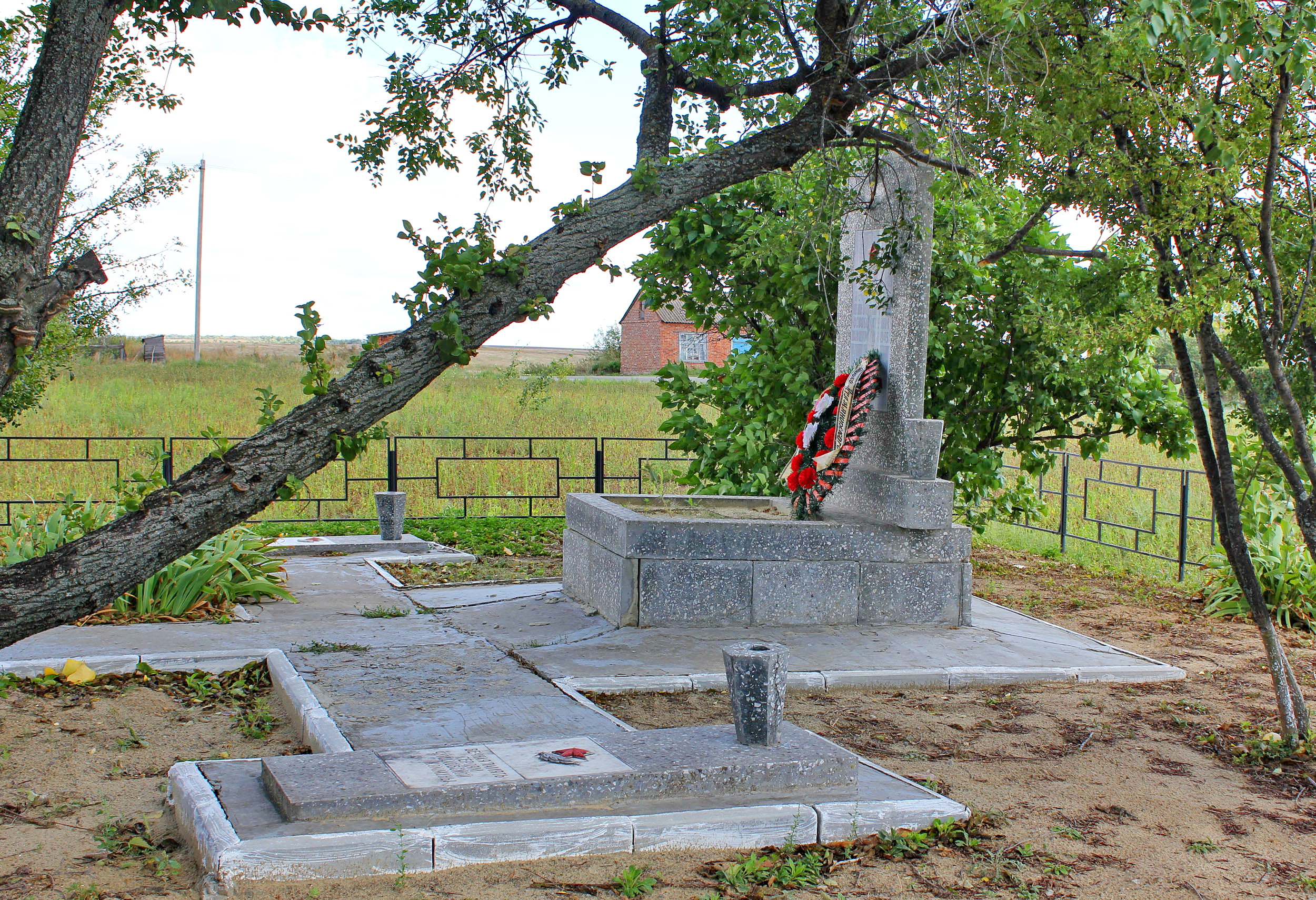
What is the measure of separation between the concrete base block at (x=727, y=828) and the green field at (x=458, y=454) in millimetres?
7311

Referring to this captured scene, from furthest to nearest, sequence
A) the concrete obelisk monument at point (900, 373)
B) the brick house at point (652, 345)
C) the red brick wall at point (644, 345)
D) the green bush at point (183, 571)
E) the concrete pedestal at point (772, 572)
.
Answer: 1. the red brick wall at point (644, 345)
2. the brick house at point (652, 345)
3. the green bush at point (183, 571)
4. the concrete obelisk monument at point (900, 373)
5. the concrete pedestal at point (772, 572)

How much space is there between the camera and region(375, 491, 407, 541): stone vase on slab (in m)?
11.1

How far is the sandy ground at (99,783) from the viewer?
360 centimetres

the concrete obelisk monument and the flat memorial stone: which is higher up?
the concrete obelisk monument

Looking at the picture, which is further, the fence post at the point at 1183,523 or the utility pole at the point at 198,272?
the utility pole at the point at 198,272

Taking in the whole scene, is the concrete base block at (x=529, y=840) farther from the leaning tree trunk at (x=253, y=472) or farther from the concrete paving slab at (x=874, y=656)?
the concrete paving slab at (x=874, y=656)

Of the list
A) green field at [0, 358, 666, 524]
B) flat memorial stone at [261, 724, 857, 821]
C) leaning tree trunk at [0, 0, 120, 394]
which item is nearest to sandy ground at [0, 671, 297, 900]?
flat memorial stone at [261, 724, 857, 821]

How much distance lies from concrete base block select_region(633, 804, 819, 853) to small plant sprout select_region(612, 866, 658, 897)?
0.76ft

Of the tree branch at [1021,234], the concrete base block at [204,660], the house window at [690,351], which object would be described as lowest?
the concrete base block at [204,660]

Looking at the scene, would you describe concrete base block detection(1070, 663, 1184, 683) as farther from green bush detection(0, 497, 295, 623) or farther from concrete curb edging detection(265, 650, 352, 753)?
green bush detection(0, 497, 295, 623)

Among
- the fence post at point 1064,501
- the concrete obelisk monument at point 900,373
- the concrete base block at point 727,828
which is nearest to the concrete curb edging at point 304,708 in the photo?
the concrete base block at point 727,828

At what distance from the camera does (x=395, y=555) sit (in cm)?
1067

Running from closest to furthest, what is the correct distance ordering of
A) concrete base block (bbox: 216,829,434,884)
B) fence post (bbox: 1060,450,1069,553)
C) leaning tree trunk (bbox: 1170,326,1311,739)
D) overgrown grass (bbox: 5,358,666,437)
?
1. concrete base block (bbox: 216,829,434,884)
2. leaning tree trunk (bbox: 1170,326,1311,739)
3. fence post (bbox: 1060,450,1069,553)
4. overgrown grass (bbox: 5,358,666,437)

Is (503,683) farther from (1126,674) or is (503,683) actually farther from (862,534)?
(1126,674)
